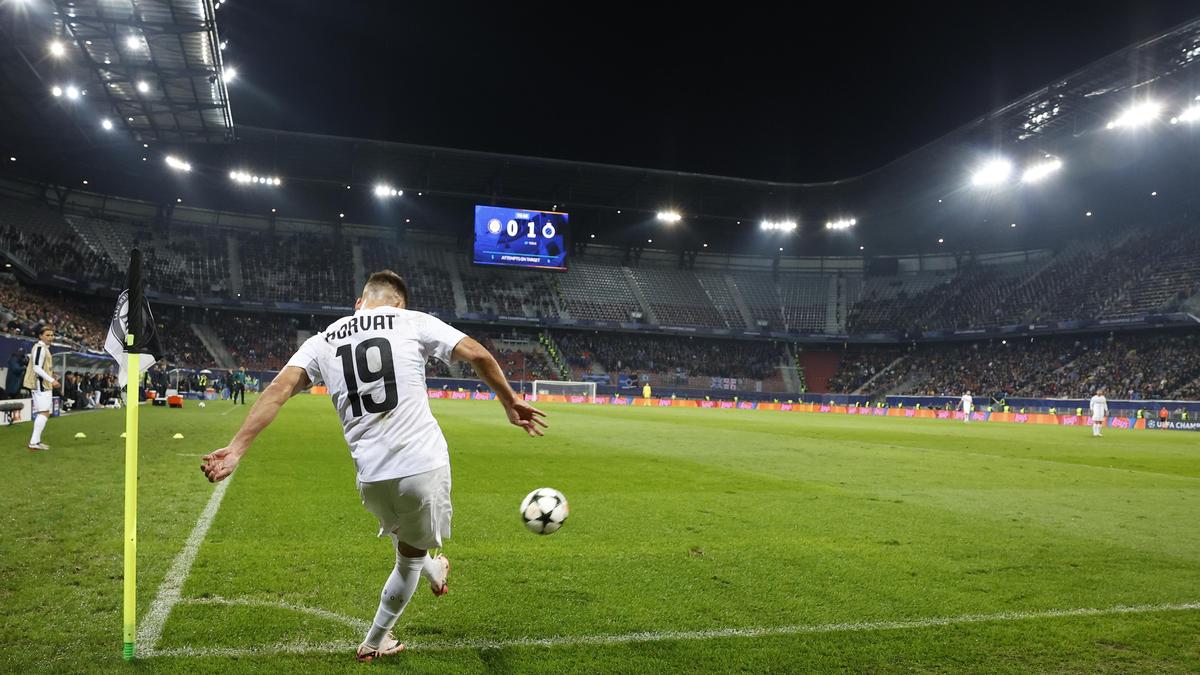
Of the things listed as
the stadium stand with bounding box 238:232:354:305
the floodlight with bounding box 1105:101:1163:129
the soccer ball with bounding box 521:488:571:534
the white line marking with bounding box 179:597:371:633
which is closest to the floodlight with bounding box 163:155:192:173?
the stadium stand with bounding box 238:232:354:305

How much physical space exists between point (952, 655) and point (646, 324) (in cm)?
6091

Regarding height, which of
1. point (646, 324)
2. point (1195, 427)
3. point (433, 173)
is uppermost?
point (433, 173)

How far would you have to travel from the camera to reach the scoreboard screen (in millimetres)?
52750

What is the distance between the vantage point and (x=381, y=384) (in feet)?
13.0

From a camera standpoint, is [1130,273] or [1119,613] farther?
[1130,273]

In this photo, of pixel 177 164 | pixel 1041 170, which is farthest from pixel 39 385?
pixel 1041 170

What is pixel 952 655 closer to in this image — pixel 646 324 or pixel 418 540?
pixel 418 540

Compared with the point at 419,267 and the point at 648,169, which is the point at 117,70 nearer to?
the point at 648,169

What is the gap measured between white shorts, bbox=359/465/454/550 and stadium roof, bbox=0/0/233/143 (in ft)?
84.3

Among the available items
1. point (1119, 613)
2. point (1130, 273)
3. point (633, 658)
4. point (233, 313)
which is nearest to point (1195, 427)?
point (1130, 273)

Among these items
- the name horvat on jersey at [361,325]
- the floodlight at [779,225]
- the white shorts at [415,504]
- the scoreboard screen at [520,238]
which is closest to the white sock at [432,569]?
the white shorts at [415,504]

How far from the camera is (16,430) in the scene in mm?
17094

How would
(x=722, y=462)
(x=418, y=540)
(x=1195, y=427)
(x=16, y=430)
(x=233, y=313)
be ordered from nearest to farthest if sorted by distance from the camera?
(x=418, y=540) < (x=722, y=462) < (x=16, y=430) < (x=1195, y=427) < (x=233, y=313)

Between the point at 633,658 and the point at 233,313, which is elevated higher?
the point at 233,313
